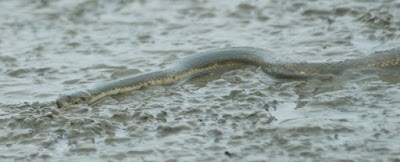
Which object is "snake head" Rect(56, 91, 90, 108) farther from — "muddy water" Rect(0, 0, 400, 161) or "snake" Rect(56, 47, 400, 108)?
"muddy water" Rect(0, 0, 400, 161)

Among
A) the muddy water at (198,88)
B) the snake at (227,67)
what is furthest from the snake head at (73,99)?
the muddy water at (198,88)

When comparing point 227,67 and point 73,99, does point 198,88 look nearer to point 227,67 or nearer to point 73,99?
point 227,67

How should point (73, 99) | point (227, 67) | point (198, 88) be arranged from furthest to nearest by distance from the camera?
point (227, 67)
point (198, 88)
point (73, 99)

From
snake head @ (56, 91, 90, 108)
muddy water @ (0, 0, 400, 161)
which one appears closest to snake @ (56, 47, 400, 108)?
snake head @ (56, 91, 90, 108)

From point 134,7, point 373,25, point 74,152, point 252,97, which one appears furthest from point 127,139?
point 134,7

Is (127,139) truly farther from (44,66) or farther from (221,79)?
(44,66)

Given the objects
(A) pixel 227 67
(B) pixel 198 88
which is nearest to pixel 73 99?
(B) pixel 198 88
